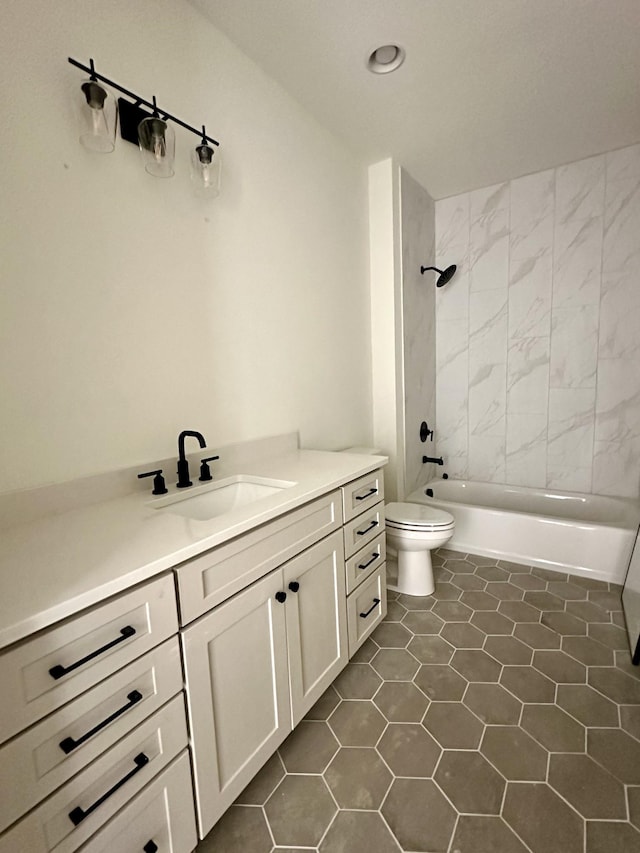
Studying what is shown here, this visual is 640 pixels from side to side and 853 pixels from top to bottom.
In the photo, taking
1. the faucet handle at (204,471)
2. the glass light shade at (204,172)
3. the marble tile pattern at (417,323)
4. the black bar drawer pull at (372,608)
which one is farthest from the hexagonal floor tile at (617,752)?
the glass light shade at (204,172)

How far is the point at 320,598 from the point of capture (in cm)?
138

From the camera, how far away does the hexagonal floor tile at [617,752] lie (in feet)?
3.90

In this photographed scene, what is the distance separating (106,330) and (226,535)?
0.75 m

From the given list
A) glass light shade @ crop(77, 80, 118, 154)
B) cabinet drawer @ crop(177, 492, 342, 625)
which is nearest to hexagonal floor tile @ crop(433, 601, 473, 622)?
cabinet drawer @ crop(177, 492, 342, 625)

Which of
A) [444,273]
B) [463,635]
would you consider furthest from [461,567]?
[444,273]

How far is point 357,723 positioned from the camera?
1.41m

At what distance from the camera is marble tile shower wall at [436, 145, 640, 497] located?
8.67ft

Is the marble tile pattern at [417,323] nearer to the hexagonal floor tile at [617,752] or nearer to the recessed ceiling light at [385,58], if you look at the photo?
the recessed ceiling light at [385,58]

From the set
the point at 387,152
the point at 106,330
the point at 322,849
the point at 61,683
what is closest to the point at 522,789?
the point at 322,849

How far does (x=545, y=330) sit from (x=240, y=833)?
3097 mm

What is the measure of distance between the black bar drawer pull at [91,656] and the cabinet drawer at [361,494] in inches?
33.2

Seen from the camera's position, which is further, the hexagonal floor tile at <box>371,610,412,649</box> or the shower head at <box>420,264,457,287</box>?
the shower head at <box>420,264,457,287</box>

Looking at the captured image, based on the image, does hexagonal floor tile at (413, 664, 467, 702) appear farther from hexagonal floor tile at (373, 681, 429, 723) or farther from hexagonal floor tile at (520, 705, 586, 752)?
hexagonal floor tile at (520, 705, 586, 752)

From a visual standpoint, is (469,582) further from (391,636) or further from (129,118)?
(129,118)
